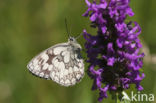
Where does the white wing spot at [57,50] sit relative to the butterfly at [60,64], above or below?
above

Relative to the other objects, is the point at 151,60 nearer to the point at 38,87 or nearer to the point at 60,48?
the point at 60,48

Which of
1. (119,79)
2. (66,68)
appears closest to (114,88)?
(119,79)

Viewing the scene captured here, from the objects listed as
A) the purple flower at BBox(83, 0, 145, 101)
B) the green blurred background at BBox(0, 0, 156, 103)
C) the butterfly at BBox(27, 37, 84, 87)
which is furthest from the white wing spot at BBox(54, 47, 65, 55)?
the green blurred background at BBox(0, 0, 156, 103)

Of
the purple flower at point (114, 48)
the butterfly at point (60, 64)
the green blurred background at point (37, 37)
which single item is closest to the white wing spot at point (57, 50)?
the butterfly at point (60, 64)

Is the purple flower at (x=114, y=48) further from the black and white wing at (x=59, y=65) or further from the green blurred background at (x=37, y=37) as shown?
the green blurred background at (x=37, y=37)

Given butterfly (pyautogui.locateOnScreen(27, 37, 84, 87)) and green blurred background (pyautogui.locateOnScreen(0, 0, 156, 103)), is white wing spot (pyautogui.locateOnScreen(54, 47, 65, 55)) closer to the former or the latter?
butterfly (pyautogui.locateOnScreen(27, 37, 84, 87))

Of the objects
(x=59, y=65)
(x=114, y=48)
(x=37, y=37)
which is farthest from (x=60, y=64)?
(x=37, y=37)
